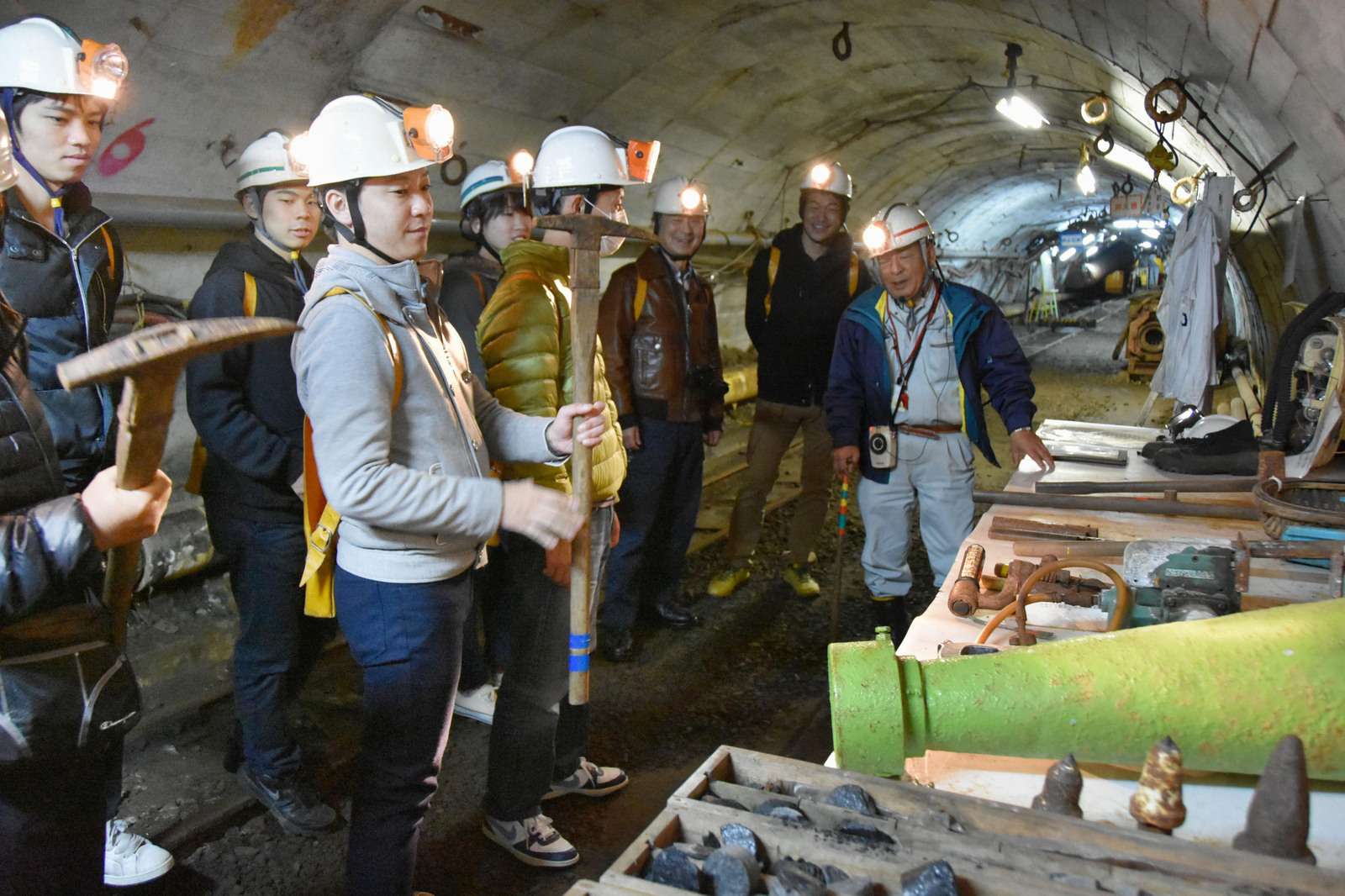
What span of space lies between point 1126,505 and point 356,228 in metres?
2.77

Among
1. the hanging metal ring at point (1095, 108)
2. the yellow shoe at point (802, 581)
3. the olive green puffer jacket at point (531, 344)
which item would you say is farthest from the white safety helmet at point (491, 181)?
the hanging metal ring at point (1095, 108)

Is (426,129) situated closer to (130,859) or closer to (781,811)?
(781,811)

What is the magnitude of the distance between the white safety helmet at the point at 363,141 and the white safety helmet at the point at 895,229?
221 centimetres

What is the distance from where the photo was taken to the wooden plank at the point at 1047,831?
1.21 metres

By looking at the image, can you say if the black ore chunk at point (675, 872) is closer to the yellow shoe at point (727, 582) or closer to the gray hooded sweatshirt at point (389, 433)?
the gray hooded sweatshirt at point (389, 433)

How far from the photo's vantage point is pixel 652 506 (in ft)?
14.8

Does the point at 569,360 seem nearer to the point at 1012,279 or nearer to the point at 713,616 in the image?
the point at 713,616

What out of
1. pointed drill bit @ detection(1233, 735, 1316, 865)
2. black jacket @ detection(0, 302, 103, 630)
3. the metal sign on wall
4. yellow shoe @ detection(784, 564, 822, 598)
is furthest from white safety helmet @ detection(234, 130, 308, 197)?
the metal sign on wall

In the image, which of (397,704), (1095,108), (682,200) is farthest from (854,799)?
(1095,108)

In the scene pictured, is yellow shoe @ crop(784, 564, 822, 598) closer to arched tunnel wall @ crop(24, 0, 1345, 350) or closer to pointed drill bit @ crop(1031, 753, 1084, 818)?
arched tunnel wall @ crop(24, 0, 1345, 350)

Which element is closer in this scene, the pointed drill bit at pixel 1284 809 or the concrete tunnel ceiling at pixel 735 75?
the pointed drill bit at pixel 1284 809

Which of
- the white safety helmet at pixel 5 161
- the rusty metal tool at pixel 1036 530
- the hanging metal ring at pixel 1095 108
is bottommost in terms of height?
the rusty metal tool at pixel 1036 530

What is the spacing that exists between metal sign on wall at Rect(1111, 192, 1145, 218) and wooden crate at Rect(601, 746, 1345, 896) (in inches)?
539

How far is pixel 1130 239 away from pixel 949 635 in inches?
1123
